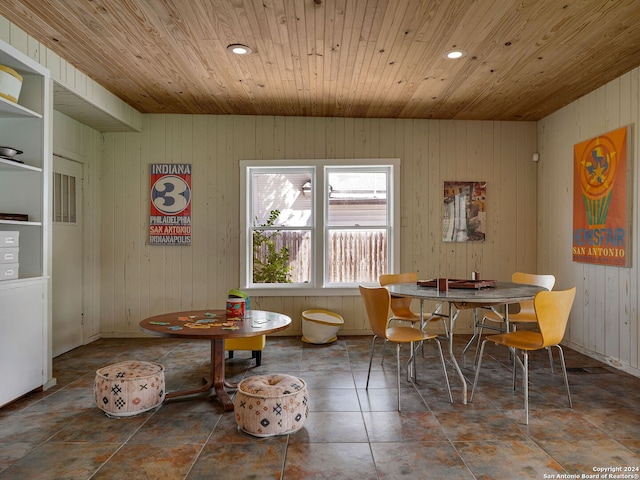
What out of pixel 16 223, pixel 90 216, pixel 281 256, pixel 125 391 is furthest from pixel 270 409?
pixel 90 216

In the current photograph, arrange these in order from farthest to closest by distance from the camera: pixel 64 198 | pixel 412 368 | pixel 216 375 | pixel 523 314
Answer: pixel 64 198, pixel 523 314, pixel 412 368, pixel 216 375

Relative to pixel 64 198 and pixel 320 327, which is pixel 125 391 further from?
pixel 64 198

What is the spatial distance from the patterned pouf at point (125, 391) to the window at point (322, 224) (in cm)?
252

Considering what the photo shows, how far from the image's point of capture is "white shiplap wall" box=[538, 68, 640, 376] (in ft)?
12.7

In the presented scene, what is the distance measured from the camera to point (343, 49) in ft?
11.5

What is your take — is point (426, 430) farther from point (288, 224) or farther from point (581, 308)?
point (288, 224)

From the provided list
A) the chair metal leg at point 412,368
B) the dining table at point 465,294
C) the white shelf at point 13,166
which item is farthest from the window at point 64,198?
the chair metal leg at point 412,368

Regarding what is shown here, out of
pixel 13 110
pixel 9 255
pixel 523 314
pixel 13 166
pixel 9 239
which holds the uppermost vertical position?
pixel 13 110

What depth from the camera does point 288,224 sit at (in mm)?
5516

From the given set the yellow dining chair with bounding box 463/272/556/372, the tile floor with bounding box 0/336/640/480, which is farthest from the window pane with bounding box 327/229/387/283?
the tile floor with bounding box 0/336/640/480

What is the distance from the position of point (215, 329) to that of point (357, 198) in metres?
3.04

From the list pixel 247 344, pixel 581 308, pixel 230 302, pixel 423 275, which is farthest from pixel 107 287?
pixel 581 308

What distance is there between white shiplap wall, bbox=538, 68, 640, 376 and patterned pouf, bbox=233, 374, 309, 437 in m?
3.20

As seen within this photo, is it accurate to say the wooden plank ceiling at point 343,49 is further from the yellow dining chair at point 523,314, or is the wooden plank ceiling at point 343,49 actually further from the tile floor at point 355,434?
the tile floor at point 355,434
